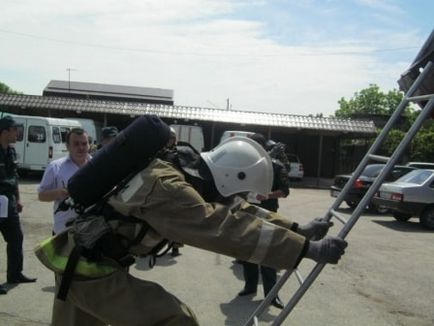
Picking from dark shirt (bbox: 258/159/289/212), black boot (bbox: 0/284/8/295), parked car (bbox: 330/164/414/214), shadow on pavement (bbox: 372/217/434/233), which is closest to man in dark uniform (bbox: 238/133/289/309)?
dark shirt (bbox: 258/159/289/212)

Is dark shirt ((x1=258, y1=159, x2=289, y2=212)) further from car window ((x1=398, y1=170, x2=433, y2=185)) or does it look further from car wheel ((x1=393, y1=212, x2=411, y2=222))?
car wheel ((x1=393, y1=212, x2=411, y2=222))

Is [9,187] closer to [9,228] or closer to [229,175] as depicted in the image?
[9,228]

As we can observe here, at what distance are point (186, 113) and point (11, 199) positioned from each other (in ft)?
75.8

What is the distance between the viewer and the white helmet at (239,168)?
2.78 m

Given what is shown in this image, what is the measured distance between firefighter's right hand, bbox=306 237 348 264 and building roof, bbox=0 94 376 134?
26046 millimetres

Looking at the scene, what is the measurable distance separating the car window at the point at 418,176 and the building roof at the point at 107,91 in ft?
103

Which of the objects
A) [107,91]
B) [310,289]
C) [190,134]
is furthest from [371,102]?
[310,289]

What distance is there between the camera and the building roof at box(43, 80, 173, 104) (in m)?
44.6

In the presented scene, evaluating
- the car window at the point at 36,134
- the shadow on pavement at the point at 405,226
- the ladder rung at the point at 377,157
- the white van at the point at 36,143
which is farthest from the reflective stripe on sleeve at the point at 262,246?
the car window at the point at 36,134

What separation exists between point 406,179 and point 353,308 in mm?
9109

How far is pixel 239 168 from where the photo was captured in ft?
9.20

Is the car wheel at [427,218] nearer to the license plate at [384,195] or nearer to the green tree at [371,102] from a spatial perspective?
the license plate at [384,195]

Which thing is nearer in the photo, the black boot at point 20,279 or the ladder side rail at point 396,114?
the ladder side rail at point 396,114

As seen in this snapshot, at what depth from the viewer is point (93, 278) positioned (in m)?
2.64
